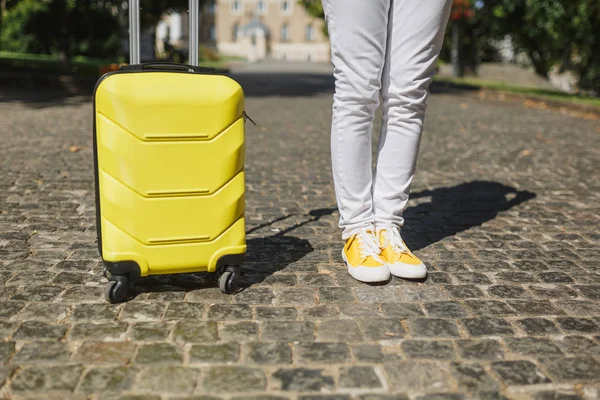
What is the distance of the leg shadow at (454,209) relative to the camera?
3.72 m

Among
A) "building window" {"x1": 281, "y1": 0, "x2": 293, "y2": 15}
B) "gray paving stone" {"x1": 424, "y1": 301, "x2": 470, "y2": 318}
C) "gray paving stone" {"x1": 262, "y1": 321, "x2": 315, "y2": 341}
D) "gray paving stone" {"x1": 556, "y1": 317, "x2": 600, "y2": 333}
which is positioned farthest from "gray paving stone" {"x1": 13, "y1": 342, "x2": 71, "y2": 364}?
"building window" {"x1": 281, "y1": 0, "x2": 293, "y2": 15}

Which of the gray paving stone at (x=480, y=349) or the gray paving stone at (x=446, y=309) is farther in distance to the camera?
the gray paving stone at (x=446, y=309)

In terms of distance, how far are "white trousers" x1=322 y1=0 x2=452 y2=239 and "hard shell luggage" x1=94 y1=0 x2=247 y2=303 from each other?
0.55 m

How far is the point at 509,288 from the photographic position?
9.15 ft

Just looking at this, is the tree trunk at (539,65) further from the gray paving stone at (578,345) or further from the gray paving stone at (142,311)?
the gray paving stone at (142,311)

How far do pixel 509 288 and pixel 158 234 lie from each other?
149 centimetres

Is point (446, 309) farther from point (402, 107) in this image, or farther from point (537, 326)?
point (402, 107)

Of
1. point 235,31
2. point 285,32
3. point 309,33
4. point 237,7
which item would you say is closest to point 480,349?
point 309,33

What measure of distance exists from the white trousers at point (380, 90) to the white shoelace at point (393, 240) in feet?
0.16

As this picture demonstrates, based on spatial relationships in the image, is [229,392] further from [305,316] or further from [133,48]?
[133,48]

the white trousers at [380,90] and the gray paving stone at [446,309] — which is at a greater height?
the white trousers at [380,90]

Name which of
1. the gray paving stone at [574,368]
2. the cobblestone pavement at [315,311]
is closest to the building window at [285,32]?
the cobblestone pavement at [315,311]

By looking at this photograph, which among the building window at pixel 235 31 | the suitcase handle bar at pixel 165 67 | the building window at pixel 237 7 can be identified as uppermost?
the building window at pixel 237 7

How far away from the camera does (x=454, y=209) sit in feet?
14.3
